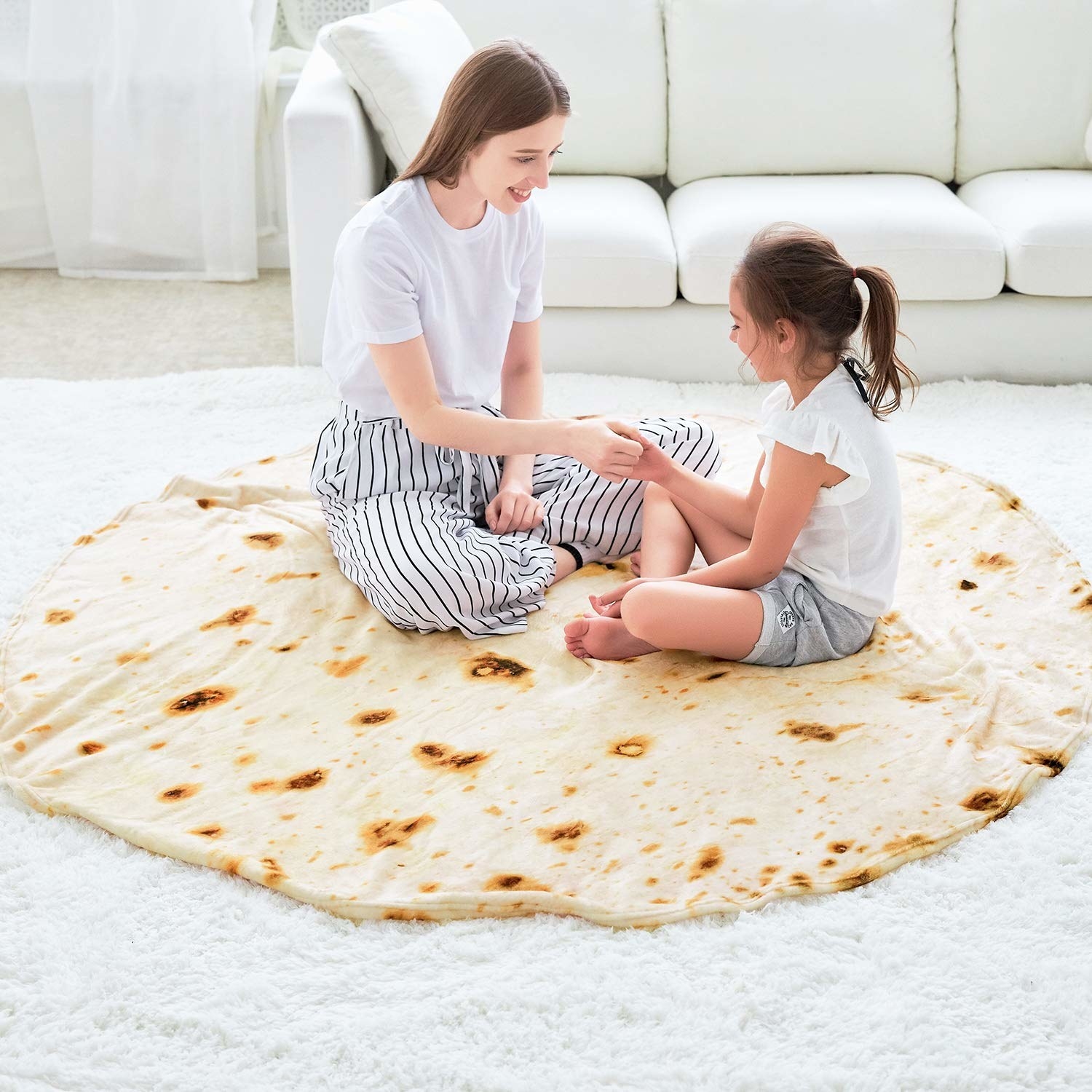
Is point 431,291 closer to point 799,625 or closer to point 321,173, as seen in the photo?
point 799,625

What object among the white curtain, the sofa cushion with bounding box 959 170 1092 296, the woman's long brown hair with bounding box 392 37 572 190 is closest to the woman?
the woman's long brown hair with bounding box 392 37 572 190

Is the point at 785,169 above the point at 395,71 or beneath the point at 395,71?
beneath

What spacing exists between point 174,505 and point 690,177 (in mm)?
1600

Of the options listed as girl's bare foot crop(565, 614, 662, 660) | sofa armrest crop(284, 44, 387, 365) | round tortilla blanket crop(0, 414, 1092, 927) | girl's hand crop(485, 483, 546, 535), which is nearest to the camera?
round tortilla blanket crop(0, 414, 1092, 927)

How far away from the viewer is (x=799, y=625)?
1.59 m

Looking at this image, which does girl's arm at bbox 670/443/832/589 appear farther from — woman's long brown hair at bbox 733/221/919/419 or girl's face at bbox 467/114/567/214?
girl's face at bbox 467/114/567/214

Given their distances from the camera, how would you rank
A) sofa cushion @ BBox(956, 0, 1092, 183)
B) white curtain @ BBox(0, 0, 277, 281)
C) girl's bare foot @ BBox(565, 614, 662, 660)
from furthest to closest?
1. white curtain @ BBox(0, 0, 277, 281)
2. sofa cushion @ BBox(956, 0, 1092, 183)
3. girl's bare foot @ BBox(565, 614, 662, 660)

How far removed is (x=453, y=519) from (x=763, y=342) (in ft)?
1.84

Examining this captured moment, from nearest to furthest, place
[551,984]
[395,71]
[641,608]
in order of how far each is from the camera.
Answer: [551,984] < [641,608] < [395,71]

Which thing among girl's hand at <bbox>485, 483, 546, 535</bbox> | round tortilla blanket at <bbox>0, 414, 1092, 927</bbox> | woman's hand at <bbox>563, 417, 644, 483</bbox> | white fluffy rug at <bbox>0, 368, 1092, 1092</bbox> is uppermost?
woman's hand at <bbox>563, 417, 644, 483</bbox>

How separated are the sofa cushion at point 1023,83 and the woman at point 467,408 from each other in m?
1.55

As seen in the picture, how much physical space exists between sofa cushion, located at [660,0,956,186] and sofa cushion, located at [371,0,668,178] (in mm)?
42

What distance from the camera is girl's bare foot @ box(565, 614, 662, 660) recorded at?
1640 millimetres

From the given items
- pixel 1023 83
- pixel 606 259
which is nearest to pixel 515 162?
pixel 606 259
